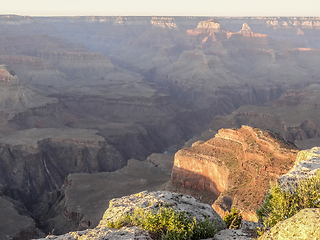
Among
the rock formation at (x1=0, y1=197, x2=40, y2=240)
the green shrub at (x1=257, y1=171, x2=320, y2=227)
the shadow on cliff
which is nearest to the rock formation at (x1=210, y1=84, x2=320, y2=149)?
the shadow on cliff

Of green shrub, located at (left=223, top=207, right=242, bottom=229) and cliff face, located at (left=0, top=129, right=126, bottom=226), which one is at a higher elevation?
green shrub, located at (left=223, top=207, right=242, bottom=229)

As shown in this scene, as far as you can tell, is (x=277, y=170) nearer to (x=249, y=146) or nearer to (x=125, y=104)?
(x=249, y=146)

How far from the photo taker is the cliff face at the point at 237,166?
45.0m

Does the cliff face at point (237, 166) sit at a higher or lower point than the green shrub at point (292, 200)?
Result: lower

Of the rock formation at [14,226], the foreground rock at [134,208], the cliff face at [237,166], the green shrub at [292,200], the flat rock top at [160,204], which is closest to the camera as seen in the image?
the green shrub at [292,200]

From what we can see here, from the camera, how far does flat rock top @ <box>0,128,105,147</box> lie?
391 ft

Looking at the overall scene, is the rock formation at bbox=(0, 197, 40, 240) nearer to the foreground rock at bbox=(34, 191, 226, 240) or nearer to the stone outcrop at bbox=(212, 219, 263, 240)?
the foreground rock at bbox=(34, 191, 226, 240)

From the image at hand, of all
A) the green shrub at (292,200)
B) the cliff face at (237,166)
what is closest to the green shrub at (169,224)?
the green shrub at (292,200)

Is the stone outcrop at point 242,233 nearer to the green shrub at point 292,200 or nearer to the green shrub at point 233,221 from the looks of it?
the green shrub at point 292,200

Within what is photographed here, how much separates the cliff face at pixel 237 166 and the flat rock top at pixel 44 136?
66.5 meters

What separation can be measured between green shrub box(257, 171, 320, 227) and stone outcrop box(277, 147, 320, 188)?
1.25 m

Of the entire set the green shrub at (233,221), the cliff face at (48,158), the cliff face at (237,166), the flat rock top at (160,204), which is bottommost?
the cliff face at (48,158)

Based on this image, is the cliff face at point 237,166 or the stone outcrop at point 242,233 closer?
the stone outcrop at point 242,233

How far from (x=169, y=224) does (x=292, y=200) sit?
6.26 metres
